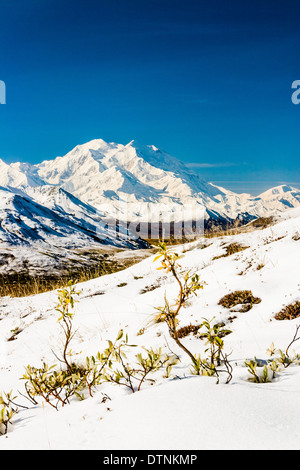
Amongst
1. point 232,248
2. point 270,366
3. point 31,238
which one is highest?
point 31,238

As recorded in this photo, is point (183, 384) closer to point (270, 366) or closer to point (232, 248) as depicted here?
point (270, 366)

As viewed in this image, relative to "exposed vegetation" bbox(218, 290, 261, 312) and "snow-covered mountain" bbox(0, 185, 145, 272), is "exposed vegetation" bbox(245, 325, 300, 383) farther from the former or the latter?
"snow-covered mountain" bbox(0, 185, 145, 272)

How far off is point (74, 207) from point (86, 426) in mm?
110598

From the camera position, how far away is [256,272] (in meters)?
7.51

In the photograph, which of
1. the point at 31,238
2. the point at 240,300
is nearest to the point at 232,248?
the point at 240,300

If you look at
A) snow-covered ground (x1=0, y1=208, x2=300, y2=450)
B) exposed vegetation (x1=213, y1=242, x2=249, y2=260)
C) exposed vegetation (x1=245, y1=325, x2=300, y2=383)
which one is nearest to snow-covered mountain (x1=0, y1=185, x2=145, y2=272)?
snow-covered ground (x1=0, y1=208, x2=300, y2=450)

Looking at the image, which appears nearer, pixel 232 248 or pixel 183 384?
pixel 183 384

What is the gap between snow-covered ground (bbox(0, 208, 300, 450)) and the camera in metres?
1.96

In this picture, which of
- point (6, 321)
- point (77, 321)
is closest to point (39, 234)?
point (6, 321)

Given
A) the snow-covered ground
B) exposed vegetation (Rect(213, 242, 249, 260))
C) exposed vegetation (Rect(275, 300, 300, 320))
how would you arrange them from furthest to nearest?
1. exposed vegetation (Rect(213, 242, 249, 260))
2. exposed vegetation (Rect(275, 300, 300, 320))
3. the snow-covered ground

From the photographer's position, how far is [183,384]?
274cm

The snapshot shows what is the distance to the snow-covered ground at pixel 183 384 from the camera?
196 cm

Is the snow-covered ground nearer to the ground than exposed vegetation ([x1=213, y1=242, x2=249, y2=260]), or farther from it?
nearer to the ground
